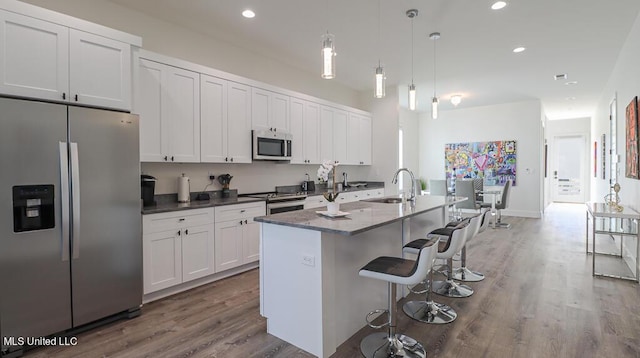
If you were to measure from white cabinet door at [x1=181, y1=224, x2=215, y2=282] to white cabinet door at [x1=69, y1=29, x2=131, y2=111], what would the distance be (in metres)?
1.34

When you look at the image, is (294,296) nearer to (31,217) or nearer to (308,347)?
(308,347)

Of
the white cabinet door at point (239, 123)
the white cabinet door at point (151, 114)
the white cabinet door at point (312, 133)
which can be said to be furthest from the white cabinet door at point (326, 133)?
the white cabinet door at point (151, 114)

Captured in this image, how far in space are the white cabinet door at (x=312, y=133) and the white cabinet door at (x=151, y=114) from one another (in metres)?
2.31

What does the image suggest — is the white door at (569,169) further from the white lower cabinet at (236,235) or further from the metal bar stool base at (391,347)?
the metal bar stool base at (391,347)

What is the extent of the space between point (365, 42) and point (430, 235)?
2.66m

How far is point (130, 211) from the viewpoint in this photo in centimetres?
265

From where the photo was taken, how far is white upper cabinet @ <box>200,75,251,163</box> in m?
3.73

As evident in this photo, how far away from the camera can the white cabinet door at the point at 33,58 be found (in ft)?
7.07

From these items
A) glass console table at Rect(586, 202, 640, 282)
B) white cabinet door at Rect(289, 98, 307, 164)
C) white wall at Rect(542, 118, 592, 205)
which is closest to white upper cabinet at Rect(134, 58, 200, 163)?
white cabinet door at Rect(289, 98, 307, 164)

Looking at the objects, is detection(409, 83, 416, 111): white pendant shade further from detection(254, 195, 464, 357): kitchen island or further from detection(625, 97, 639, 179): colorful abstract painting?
detection(625, 97, 639, 179): colorful abstract painting

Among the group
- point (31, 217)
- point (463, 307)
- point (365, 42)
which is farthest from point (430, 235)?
point (31, 217)

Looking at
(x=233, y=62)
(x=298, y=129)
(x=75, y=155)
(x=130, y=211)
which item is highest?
(x=233, y=62)

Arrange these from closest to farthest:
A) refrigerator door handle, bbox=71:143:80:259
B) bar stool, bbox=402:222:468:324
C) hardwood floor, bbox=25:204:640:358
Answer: hardwood floor, bbox=25:204:640:358
refrigerator door handle, bbox=71:143:80:259
bar stool, bbox=402:222:468:324

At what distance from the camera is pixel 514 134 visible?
26.3 ft
